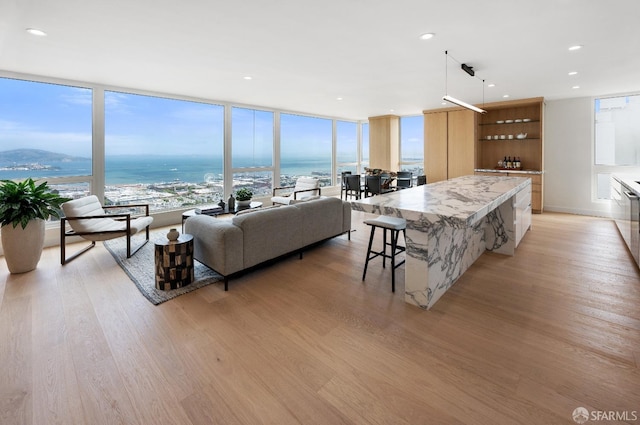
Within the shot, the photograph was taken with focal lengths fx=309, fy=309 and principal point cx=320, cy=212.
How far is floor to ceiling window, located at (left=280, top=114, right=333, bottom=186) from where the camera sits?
27.0 feet

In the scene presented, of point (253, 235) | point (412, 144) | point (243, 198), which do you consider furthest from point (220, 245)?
point (412, 144)

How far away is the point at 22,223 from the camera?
338 cm

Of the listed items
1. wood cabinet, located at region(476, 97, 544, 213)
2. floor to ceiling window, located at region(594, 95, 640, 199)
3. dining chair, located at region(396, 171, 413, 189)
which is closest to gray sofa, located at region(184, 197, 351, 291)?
dining chair, located at region(396, 171, 413, 189)

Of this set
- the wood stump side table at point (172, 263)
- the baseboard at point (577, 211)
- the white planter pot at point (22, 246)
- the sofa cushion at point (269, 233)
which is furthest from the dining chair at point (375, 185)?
the white planter pot at point (22, 246)

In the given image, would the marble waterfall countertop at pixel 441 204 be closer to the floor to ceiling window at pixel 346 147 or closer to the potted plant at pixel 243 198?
the potted plant at pixel 243 198

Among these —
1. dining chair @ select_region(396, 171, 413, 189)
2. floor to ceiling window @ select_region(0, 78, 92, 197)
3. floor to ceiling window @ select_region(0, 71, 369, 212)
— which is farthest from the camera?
dining chair @ select_region(396, 171, 413, 189)

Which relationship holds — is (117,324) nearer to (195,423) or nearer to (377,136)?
(195,423)

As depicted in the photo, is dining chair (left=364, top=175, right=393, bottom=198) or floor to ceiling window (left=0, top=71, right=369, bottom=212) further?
dining chair (left=364, top=175, right=393, bottom=198)

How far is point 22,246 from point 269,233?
2.78 meters

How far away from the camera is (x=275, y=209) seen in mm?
3488

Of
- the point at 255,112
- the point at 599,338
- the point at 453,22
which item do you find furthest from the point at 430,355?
the point at 255,112

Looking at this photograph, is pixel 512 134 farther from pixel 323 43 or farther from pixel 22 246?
pixel 22 246

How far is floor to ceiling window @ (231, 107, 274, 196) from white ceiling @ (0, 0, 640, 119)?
1.57 m

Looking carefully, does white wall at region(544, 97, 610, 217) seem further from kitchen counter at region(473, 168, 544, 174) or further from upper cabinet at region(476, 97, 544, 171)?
kitchen counter at region(473, 168, 544, 174)
